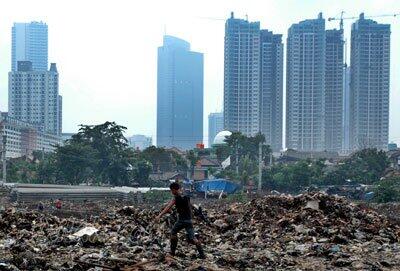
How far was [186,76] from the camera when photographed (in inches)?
7785

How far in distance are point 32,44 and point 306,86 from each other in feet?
378

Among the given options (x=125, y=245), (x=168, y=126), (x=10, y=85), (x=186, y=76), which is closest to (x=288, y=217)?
(x=125, y=245)

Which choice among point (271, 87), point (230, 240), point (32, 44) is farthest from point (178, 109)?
point (230, 240)

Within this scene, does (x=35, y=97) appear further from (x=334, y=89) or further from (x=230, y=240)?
(x=230, y=240)

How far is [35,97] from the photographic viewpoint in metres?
117

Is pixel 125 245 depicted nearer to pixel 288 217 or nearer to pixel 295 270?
pixel 295 270

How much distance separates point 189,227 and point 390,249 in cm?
472

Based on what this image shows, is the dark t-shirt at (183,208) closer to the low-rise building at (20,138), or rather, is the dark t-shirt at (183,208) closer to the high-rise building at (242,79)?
the low-rise building at (20,138)

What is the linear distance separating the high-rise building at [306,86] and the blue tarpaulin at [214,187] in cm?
6467

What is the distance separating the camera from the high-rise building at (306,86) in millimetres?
106438

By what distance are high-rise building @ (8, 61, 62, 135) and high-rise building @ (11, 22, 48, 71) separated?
237ft

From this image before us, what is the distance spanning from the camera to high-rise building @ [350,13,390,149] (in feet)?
352

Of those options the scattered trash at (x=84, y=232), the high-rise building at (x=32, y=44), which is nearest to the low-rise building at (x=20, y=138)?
the scattered trash at (x=84, y=232)

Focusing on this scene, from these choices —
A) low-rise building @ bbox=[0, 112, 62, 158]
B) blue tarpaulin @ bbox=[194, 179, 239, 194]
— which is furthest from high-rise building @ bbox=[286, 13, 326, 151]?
blue tarpaulin @ bbox=[194, 179, 239, 194]
